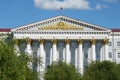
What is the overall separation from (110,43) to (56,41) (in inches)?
516

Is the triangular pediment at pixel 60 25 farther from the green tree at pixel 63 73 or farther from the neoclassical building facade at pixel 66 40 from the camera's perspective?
the green tree at pixel 63 73

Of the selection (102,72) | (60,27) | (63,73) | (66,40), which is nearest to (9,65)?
(63,73)

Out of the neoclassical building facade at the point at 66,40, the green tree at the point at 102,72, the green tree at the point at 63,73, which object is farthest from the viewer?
the neoclassical building facade at the point at 66,40

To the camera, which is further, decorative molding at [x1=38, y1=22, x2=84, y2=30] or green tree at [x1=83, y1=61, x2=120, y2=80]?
decorative molding at [x1=38, y1=22, x2=84, y2=30]

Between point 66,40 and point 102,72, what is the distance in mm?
30531

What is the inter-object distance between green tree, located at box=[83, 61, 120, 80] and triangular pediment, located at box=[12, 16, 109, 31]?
27.0m

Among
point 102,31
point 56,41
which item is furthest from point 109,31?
point 56,41

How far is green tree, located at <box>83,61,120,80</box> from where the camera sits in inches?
3191

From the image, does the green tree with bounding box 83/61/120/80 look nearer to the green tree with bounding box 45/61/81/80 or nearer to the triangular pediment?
the green tree with bounding box 45/61/81/80

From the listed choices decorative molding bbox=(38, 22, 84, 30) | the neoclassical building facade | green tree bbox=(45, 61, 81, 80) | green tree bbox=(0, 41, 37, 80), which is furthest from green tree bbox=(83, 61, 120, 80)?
green tree bbox=(0, 41, 37, 80)

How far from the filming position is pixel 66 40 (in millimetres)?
111875

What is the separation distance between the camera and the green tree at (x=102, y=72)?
266 ft

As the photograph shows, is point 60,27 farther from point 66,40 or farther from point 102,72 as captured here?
point 102,72

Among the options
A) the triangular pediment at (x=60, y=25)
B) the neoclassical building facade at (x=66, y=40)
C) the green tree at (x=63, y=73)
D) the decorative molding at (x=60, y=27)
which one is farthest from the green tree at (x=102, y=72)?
the decorative molding at (x=60, y=27)
